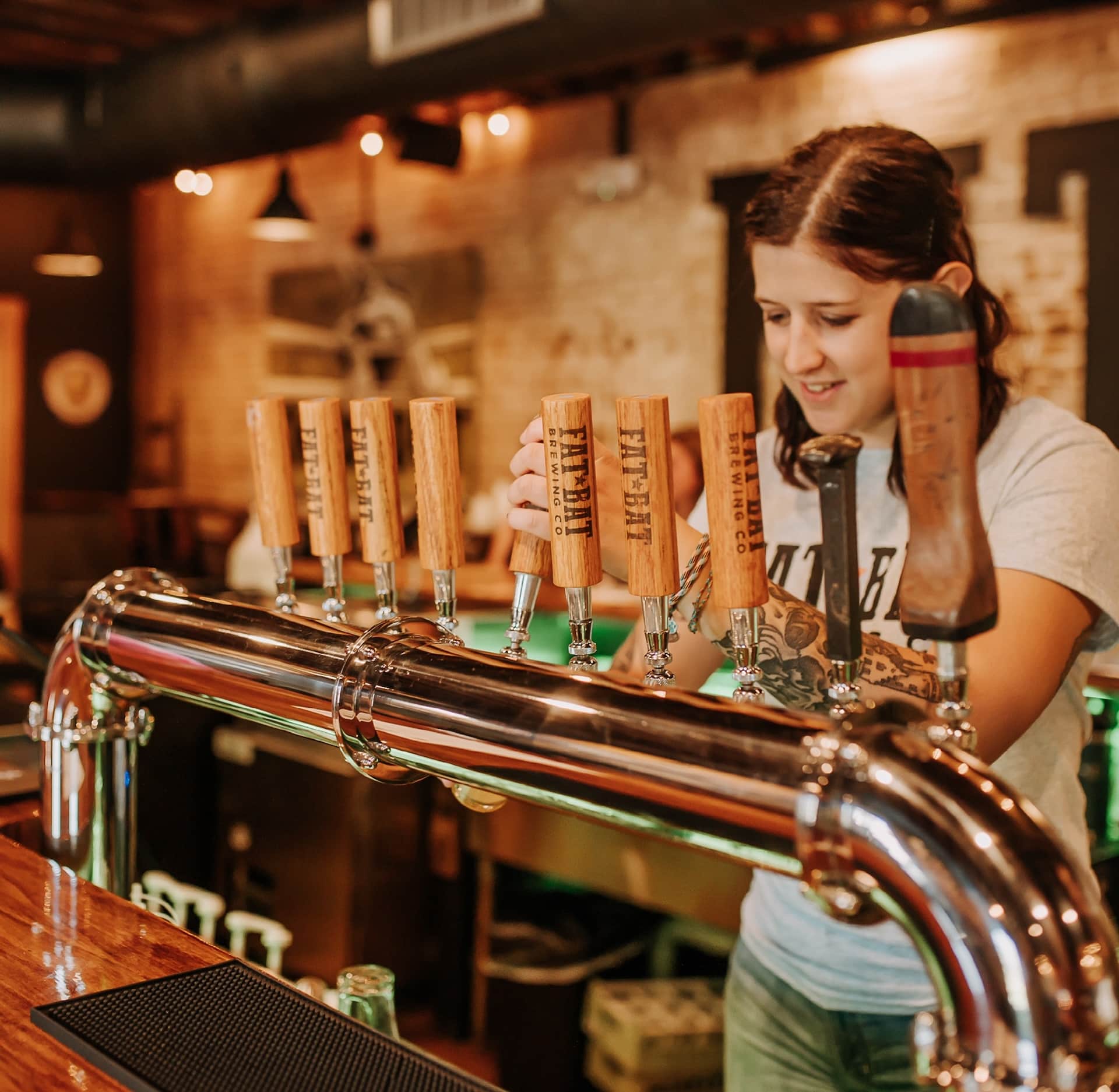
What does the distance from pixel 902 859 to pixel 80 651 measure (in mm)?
767

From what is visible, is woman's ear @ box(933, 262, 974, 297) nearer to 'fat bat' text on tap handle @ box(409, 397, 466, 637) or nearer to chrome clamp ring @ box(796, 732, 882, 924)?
'fat bat' text on tap handle @ box(409, 397, 466, 637)

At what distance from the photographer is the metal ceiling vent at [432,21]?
4.27 metres

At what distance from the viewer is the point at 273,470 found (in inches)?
38.0

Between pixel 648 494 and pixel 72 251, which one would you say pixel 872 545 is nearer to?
pixel 648 494

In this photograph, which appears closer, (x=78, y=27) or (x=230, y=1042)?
(x=230, y=1042)

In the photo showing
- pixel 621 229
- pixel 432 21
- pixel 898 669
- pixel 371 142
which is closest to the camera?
pixel 898 669

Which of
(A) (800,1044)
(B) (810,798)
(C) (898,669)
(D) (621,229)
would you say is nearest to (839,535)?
(B) (810,798)

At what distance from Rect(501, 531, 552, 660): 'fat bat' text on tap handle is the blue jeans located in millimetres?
602

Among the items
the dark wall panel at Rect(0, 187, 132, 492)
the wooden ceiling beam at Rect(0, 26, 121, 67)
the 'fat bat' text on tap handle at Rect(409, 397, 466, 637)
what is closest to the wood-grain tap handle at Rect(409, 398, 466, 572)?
the 'fat bat' text on tap handle at Rect(409, 397, 466, 637)

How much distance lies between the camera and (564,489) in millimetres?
727

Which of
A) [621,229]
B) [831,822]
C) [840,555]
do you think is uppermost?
[621,229]

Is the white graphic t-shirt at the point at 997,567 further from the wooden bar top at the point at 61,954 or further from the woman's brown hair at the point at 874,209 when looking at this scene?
the wooden bar top at the point at 61,954

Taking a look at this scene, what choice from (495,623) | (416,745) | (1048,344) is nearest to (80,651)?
(416,745)

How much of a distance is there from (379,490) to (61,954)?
0.39 meters
